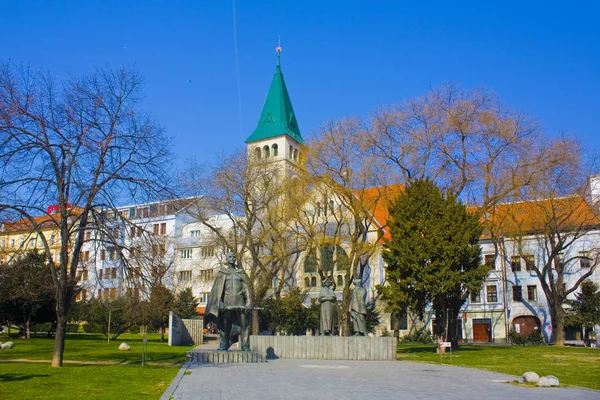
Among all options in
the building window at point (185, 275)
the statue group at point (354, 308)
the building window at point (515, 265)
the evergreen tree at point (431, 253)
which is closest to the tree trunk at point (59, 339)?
the statue group at point (354, 308)

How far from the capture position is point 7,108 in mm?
15562

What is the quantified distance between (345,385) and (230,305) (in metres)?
7.04

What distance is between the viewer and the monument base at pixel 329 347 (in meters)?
20.9

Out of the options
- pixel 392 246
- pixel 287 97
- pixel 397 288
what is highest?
pixel 287 97

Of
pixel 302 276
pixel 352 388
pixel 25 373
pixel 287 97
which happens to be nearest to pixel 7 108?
pixel 25 373

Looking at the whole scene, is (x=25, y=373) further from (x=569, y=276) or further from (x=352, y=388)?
(x=569, y=276)

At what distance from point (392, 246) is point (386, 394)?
18049 mm

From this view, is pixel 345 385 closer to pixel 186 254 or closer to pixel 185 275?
pixel 185 275

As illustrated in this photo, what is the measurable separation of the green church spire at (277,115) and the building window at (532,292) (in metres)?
38.8

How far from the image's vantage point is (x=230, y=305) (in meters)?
17.9

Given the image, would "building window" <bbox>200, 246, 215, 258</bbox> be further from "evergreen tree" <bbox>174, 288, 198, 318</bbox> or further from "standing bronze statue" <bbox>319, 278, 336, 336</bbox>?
"standing bronze statue" <bbox>319, 278, 336, 336</bbox>

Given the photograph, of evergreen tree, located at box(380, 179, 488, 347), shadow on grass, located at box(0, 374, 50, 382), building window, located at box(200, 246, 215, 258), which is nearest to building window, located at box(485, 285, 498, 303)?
building window, located at box(200, 246, 215, 258)

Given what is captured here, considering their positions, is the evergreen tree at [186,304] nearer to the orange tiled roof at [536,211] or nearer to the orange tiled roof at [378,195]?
the orange tiled roof at [378,195]

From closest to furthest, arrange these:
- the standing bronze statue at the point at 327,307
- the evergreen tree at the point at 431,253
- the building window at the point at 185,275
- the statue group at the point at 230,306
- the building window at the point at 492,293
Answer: the statue group at the point at 230,306
the standing bronze statue at the point at 327,307
the evergreen tree at the point at 431,253
the building window at the point at 492,293
the building window at the point at 185,275
